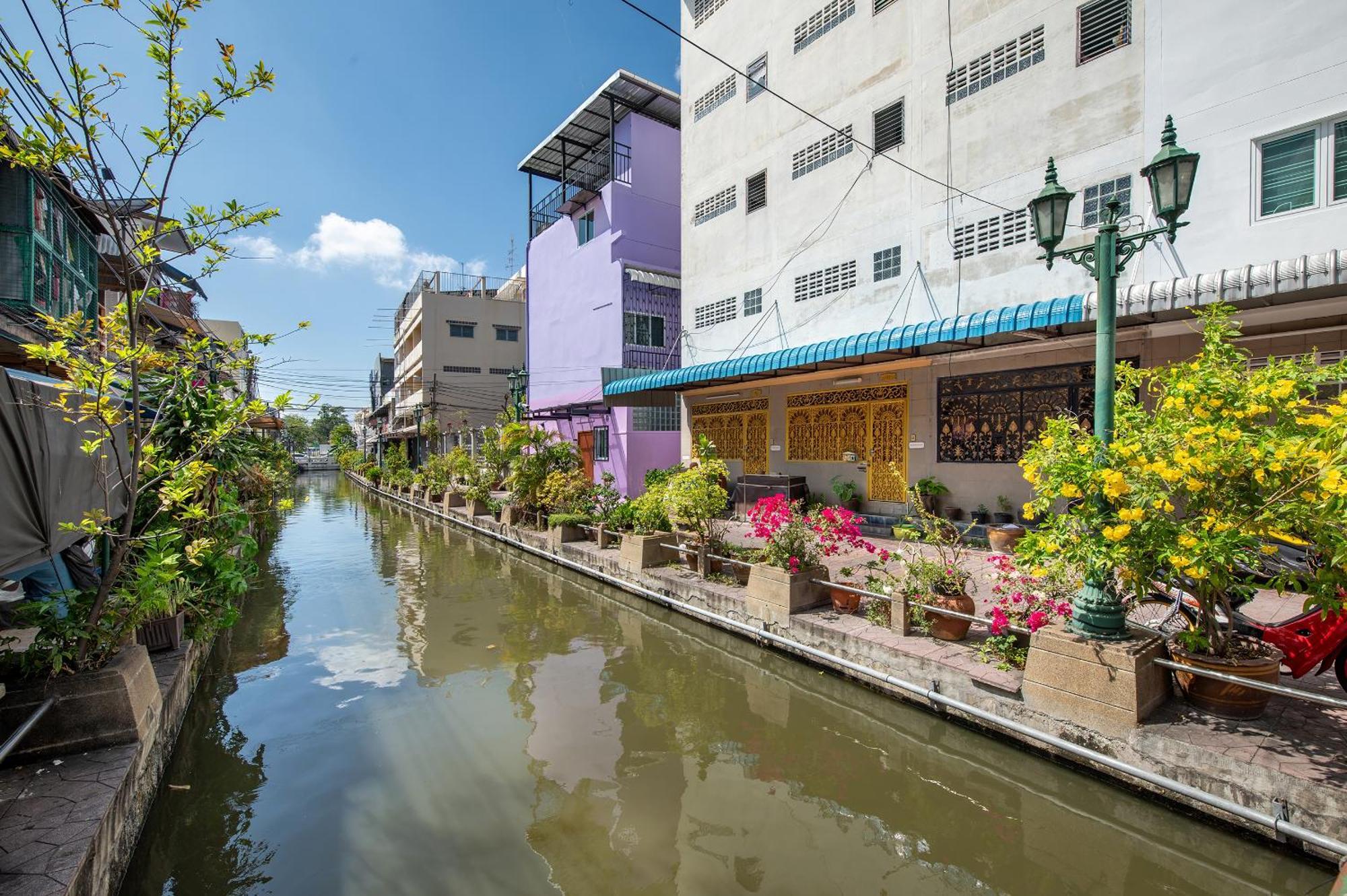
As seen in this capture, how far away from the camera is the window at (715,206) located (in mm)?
16062

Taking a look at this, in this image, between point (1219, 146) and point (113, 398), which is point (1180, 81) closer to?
point (1219, 146)

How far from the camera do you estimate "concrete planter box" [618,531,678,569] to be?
9.84m

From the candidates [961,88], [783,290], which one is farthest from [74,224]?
[961,88]

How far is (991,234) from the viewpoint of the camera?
410 inches

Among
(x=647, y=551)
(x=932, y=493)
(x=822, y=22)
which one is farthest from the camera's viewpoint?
(x=822, y=22)

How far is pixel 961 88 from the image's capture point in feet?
35.7

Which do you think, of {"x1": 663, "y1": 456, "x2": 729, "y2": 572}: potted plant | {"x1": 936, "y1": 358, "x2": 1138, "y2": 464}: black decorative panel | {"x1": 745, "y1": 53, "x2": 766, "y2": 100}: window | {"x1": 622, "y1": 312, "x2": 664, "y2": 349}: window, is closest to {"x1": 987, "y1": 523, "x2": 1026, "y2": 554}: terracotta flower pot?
{"x1": 936, "y1": 358, "x2": 1138, "y2": 464}: black decorative panel

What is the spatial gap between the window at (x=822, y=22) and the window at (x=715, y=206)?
11.6ft

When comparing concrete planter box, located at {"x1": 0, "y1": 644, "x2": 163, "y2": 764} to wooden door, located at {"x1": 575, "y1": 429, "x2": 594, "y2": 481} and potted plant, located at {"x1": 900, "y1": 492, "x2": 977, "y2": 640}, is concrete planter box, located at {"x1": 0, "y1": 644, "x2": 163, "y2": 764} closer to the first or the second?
potted plant, located at {"x1": 900, "y1": 492, "x2": 977, "y2": 640}

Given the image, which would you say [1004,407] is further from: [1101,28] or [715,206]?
[715,206]

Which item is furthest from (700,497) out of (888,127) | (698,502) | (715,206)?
(715,206)

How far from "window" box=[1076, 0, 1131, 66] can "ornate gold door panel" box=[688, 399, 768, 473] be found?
8903 millimetres

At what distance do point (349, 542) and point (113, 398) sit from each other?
1295 centimetres

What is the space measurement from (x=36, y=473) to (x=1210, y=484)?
765 cm
